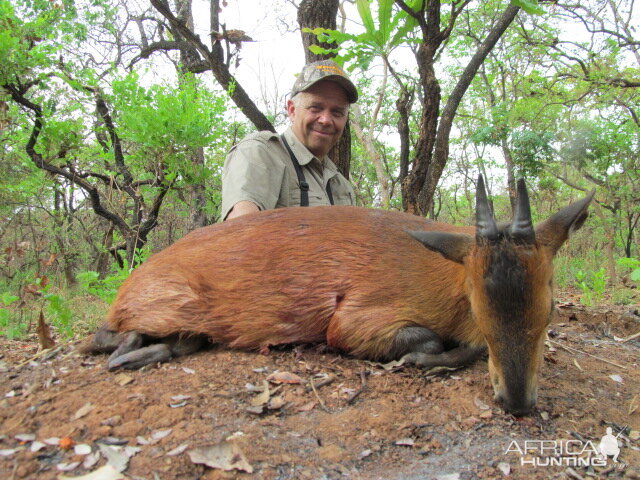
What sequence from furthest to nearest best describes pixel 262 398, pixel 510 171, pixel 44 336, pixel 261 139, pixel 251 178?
pixel 510 171 < pixel 261 139 < pixel 251 178 < pixel 44 336 < pixel 262 398

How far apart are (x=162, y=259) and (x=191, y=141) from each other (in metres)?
2.11

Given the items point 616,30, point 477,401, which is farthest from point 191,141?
point 616,30

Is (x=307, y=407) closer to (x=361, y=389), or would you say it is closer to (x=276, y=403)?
(x=276, y=403)

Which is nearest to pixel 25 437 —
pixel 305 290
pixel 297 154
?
pixel 305 290

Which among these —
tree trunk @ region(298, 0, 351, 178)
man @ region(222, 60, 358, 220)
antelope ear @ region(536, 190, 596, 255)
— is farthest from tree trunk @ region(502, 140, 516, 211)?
antelope ear @ region(536, 190, 596, 255)

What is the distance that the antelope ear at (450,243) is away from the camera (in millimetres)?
2436

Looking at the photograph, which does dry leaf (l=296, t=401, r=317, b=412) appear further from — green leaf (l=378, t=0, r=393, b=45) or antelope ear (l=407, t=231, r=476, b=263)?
green leaf (l=378, t=0, r=393, b=45)

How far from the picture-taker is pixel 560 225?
2.33 metres

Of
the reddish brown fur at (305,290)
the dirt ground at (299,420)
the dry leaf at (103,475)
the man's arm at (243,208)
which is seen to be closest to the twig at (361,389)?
the dirt ground at (299,420)

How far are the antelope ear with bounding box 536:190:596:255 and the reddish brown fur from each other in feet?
1.84

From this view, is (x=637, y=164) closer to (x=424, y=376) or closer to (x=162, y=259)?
(x=424, y=376)

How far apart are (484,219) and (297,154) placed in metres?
2.74

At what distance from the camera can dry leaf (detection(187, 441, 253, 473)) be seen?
1.62 m

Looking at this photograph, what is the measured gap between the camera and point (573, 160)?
10953mm
